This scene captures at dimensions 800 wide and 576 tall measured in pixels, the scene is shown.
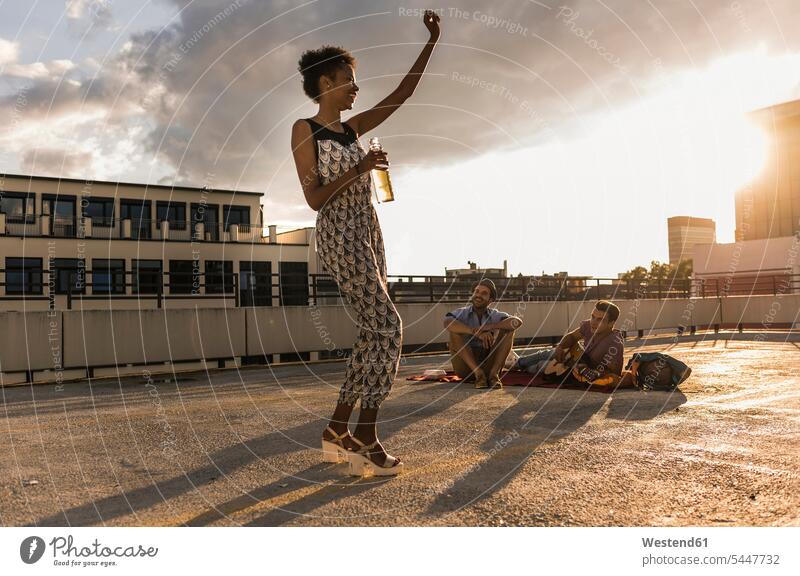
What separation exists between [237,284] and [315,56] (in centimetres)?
1044

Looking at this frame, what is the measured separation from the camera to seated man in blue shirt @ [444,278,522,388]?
7.58 metres

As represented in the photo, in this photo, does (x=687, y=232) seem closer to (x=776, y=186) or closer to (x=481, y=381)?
(x=776, y=186)

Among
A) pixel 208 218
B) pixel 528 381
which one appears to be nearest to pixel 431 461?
pixel 528 381

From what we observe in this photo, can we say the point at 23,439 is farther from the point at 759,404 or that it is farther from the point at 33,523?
the point at 759,404

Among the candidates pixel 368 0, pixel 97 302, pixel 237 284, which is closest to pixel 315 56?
pixel 368 0

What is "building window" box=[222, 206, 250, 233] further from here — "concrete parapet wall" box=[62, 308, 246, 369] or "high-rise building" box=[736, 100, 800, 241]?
"high-rise building" box=[736, 100, 800, 241]

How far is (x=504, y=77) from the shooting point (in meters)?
8.18

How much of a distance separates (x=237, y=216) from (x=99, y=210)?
7.75 m

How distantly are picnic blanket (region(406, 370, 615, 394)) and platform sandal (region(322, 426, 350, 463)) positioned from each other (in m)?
4.00

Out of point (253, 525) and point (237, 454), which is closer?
point (253, 525)

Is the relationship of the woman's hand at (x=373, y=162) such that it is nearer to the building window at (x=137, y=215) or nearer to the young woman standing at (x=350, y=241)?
the young woman standing at (x=350, y=241)

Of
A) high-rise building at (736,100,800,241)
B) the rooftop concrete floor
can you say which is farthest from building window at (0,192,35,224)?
high-rise building at (736,100,800,241)
